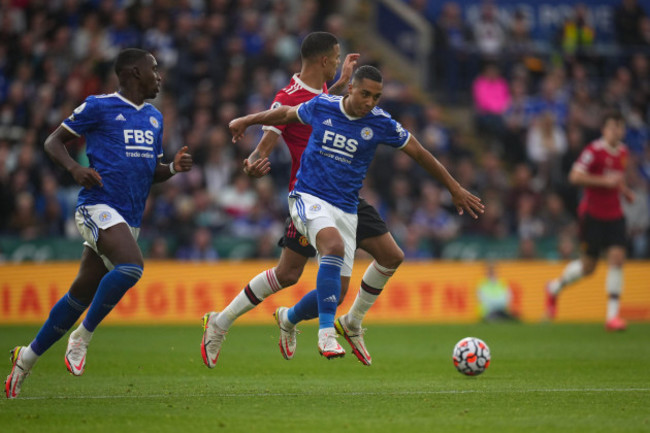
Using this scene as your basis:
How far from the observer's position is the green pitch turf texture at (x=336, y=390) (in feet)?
20.2

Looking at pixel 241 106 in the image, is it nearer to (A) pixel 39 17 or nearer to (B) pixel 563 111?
(A) pixel 39 17

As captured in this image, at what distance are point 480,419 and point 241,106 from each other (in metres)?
14.2

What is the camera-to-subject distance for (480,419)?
632 centimetres

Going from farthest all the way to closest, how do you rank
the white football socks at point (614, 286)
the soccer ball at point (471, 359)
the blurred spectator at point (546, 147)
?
the blurred spectator at point (546, 147) < the white football socks at point (614, 286) < the soccer ball at point (471, 359)

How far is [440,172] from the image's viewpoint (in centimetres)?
829

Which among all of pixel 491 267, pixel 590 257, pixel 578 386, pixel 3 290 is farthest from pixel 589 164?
pixel 3 290

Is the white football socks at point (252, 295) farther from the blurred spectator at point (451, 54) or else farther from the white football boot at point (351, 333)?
the blurred spectator at point (451, 54)

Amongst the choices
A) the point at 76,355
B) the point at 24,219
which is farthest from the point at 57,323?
the point at 24,219

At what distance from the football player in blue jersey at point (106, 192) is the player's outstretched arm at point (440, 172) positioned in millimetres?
1896

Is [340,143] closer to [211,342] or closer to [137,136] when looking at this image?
[137,136]

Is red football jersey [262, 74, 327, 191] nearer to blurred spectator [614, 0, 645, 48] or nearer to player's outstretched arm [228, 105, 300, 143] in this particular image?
player's outstretched arm [228, 105, 300, 143]

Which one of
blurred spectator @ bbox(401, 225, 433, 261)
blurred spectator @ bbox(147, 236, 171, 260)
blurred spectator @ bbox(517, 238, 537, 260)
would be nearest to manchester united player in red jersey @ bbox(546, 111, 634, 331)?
blurred spectator @ bbox(517, 238, 537, 260)

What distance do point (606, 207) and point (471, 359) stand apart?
6.65 metres

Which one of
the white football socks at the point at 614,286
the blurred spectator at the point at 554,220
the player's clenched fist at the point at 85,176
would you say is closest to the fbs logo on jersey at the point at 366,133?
the player's clenched fist at the point at 85,176
